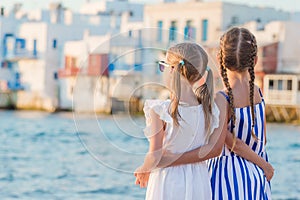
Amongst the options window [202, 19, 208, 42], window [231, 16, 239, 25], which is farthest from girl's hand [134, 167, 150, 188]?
window [231, 16, 239, 25]

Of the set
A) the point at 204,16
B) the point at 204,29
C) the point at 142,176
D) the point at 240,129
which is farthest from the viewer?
the point at 204,16

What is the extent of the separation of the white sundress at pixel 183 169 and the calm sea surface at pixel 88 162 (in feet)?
0.38

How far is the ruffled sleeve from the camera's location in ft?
10.7

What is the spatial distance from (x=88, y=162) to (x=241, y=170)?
1571cm

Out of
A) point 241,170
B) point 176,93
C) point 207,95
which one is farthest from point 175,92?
point 241,170

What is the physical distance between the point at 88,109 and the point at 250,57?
2.00 ft

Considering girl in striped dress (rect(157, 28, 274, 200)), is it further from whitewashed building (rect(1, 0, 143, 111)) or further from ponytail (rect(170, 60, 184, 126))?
whitewashed building (rect(1, 0, 143, 111))

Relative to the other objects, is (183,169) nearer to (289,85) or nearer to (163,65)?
(163,65)

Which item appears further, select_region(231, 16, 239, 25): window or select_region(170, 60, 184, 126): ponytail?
select_region(231, 16, 239, 25): window

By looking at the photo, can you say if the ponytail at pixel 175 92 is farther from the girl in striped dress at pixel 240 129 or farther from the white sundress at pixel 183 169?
the girl in striped dress at pixel 240 129

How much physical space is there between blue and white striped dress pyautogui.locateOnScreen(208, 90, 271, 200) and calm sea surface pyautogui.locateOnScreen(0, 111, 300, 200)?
27cm

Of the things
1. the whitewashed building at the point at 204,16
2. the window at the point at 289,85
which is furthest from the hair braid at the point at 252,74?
the whitewashed building at the point at 204,16

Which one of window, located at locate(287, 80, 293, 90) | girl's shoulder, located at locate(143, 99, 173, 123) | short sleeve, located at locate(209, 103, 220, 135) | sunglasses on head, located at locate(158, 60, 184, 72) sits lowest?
window, located at locate(287, 80, 293, 90)

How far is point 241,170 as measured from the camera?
3.52m
